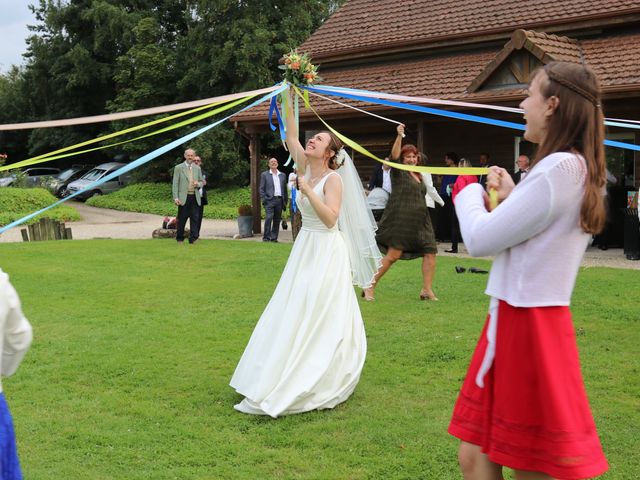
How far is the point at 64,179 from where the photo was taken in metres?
37.7

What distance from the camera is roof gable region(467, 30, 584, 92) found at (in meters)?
14.7

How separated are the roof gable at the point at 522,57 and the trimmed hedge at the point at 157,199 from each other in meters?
13.3

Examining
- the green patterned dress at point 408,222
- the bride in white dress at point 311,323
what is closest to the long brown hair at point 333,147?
the bride in white dress at point 311,323

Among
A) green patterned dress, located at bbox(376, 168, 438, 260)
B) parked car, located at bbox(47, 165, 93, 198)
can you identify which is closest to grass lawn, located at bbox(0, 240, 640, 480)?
green patterned dress, located at bbox(376, 168, 438, 260)

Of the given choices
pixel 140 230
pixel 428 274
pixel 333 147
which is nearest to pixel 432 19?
pixel 140 230

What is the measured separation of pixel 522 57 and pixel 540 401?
45.0ft

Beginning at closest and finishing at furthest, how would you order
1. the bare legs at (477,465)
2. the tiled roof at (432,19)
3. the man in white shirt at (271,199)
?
the bare legs at (477,465), the tiled roof at (432,19), the man in white shirt at (271,199)

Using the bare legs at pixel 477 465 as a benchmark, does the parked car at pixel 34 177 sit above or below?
below

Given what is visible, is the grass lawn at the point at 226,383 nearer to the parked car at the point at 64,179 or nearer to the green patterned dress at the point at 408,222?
the green patterned dress at the point at 408,222

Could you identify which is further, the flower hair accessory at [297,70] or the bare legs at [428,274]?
the bare legs at [428,274]

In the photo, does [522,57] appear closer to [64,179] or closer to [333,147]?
[333,147]

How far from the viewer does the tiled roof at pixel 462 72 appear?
14508 millimetres

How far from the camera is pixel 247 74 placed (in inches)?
1219

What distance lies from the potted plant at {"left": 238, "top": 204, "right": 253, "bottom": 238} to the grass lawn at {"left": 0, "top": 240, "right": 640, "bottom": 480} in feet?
24.2
